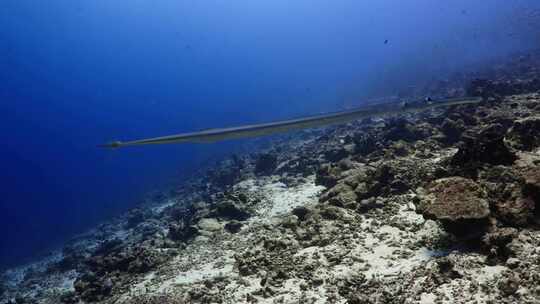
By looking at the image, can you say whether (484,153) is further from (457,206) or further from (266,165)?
(266,165)

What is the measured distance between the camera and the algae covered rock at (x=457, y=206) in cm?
523

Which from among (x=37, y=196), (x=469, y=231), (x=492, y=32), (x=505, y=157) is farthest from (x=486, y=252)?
(x=492, y=32)

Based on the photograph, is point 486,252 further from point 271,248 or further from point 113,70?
point 113,70

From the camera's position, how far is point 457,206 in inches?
213

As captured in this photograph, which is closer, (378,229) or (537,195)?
(537,195)

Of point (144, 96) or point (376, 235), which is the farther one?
point (144, 96)

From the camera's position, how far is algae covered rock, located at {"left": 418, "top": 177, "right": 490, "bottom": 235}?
17.1ft

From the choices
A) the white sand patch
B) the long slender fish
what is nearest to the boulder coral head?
the long slender fish

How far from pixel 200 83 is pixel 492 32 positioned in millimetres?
140586

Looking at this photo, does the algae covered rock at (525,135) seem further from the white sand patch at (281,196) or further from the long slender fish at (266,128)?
the long slender fish at (266,128)

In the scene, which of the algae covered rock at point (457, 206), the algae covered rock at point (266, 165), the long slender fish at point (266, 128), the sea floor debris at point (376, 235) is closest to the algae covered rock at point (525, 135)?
the sea floor debris at point (376, 235)

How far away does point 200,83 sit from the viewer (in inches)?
7308

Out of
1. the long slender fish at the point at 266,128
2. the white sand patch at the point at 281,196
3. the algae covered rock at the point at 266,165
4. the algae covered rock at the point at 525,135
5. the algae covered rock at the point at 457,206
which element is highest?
the long slender fish at the point at 266,128

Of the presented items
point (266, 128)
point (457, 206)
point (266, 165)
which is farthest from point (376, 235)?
point (266, 165)
